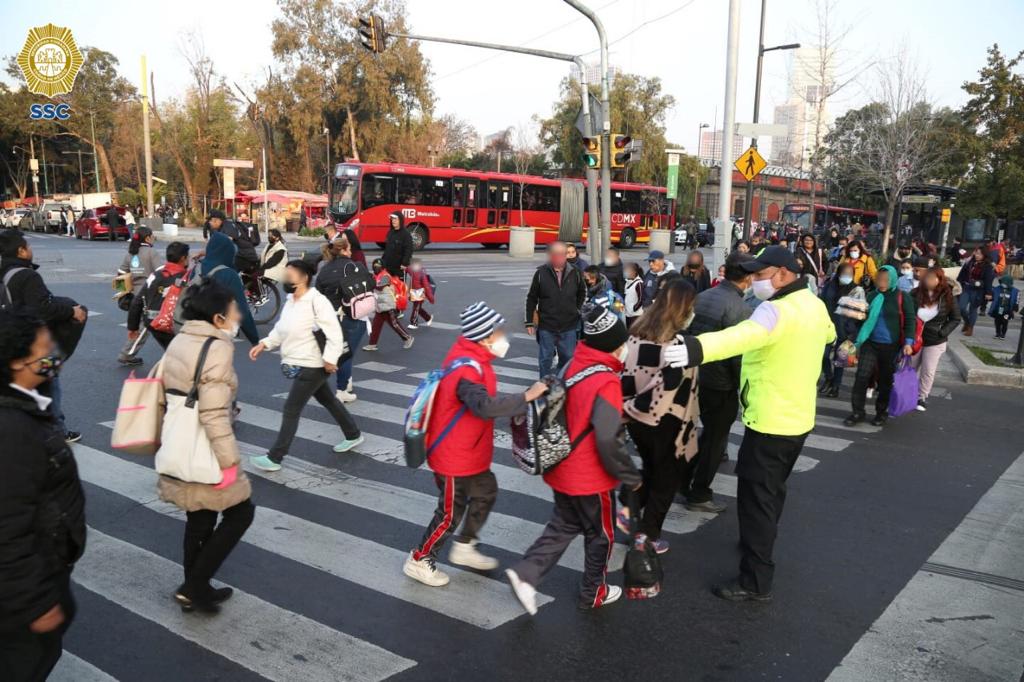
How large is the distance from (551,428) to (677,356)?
738mm

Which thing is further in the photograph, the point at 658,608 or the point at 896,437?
the point at 896,437

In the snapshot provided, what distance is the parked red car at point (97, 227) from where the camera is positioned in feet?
110

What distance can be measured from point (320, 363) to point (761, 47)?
17706 millimetres

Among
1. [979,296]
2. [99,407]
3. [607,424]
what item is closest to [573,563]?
[607,424]

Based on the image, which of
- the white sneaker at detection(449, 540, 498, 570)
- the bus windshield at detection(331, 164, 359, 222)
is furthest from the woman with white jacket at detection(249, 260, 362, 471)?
the bus windshield at detection(331, 164, 359, 222)

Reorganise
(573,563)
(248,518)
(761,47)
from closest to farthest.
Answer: (248,518) < (573,563) < (761,47)

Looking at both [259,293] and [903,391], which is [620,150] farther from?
[903,391]

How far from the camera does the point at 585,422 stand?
12.9 feet

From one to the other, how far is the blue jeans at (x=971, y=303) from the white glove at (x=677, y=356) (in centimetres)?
1307

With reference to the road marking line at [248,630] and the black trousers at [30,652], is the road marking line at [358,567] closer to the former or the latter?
the road marking line at [248,630]

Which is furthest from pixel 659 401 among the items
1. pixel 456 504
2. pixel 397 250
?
pixel 397 250

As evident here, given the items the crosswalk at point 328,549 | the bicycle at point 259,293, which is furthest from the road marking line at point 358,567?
the bicycle at point 259,293

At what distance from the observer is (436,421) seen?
427 centimetres

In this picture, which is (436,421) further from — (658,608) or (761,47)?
(761,47)
